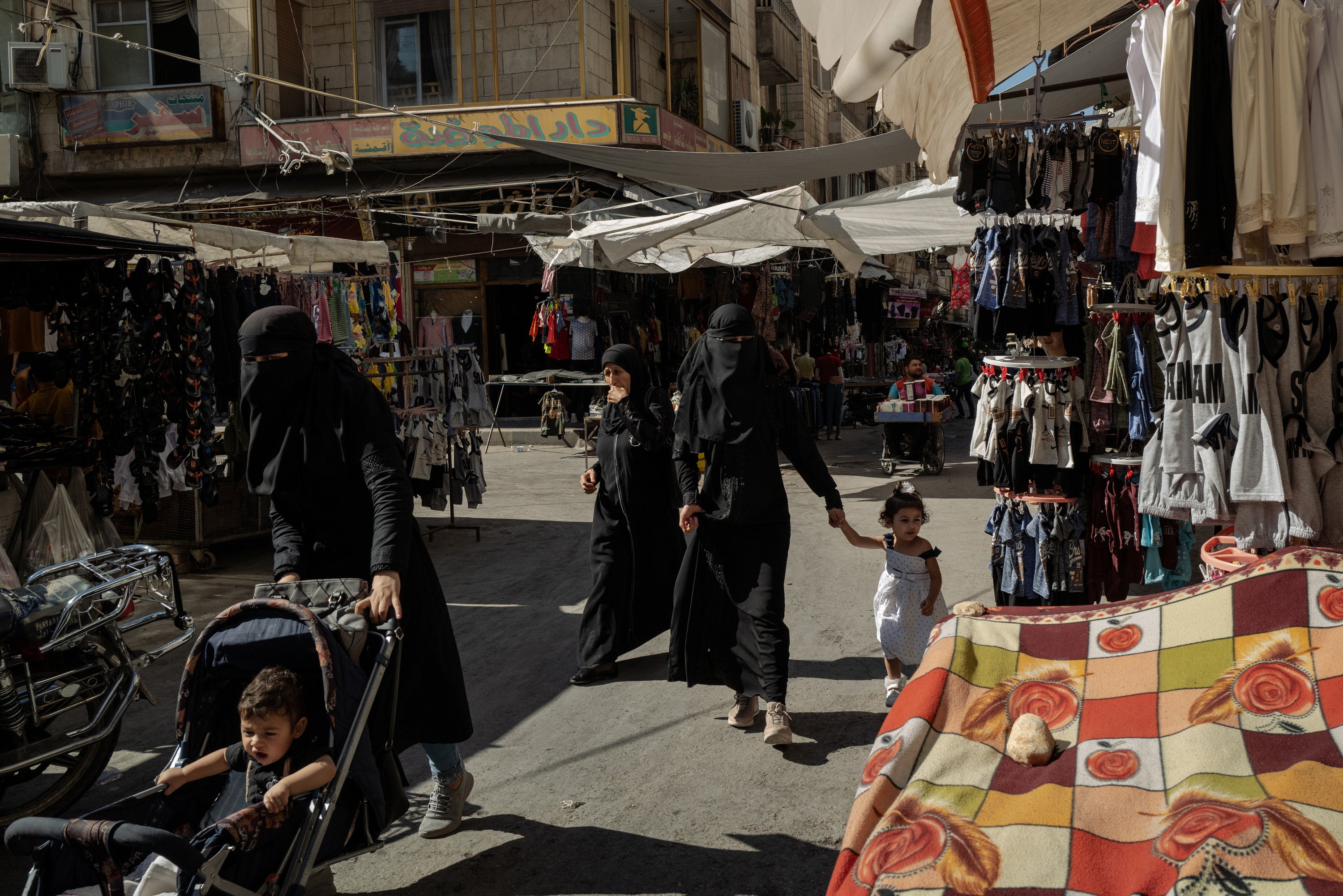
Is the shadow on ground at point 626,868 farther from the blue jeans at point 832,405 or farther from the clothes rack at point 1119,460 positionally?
the blue jeans at point 832,405

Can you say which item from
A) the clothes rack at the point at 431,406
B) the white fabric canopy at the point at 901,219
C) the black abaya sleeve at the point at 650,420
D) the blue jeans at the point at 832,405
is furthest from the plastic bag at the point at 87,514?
the blue jeans at the point at 832,405

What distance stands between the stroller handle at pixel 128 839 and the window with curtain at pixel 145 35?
60.0ft

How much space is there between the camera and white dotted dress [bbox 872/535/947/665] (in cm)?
504

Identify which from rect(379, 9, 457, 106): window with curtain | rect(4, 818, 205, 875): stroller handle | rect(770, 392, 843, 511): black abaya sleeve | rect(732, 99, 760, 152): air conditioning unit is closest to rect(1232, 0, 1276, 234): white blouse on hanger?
rect(770, 392, 843, 511): black abaya sleeve

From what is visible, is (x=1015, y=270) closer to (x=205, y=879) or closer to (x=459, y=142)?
(x=205, y=879)

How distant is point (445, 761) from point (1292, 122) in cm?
367

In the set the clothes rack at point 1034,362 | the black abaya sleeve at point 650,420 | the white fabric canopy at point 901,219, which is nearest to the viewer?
the black abaya sleeve at point 650,420

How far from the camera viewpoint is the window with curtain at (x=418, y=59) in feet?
60.3

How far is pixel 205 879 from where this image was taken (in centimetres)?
257

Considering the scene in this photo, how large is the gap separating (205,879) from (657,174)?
253 inches

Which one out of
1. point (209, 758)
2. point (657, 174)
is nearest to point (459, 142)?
point (657, 174)

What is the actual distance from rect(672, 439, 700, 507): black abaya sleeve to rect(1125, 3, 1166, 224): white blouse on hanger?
2.16 metres

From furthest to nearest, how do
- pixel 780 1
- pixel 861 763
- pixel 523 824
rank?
pixel 780 1
pixel 861 763
pixel 523 824

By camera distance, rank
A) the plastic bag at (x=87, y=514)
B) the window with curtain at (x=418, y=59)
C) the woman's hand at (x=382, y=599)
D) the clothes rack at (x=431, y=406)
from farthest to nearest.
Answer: the window with curtain at (x=418, y=59) → the clothes rack at (x=431, y=406) → the plastic bag at (x=87, y=514) → the woman's hand at (x=382, y=599)
